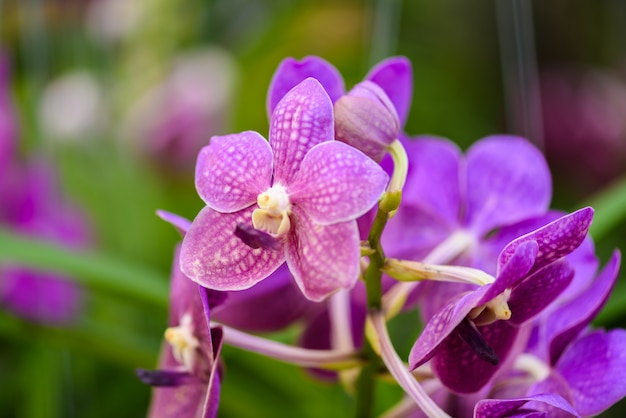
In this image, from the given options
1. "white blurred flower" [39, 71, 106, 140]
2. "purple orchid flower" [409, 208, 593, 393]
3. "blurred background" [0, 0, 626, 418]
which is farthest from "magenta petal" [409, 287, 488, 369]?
"white blurred flower" [39, 71, 106, 140]

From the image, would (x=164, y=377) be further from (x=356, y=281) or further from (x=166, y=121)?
(x=166, y=121)

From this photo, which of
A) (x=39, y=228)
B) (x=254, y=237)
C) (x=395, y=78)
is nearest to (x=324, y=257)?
(x=254, y=237)

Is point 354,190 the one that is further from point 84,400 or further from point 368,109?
point 84,400

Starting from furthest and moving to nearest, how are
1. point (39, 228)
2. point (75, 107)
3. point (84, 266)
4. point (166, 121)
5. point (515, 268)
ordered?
point (75, 107) < point (166, 121) < point (39, 228) < point (84, 266) < point (515, 268)

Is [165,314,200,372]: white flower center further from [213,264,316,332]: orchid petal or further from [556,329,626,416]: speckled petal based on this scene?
[556,329,626,416]: speckled petal

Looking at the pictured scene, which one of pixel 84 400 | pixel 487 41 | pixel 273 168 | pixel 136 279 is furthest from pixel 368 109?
pixel 487 41
